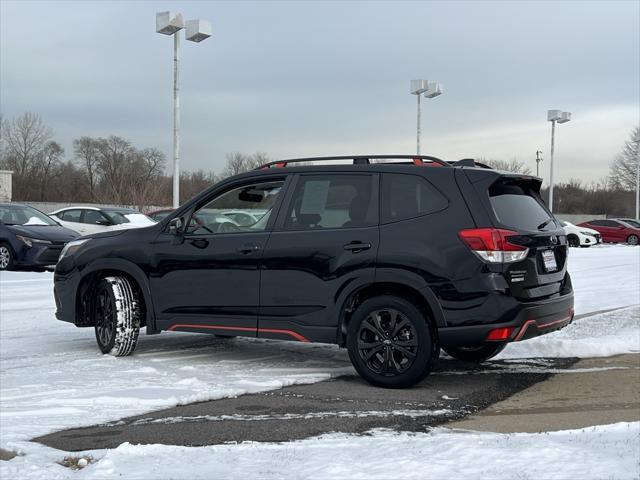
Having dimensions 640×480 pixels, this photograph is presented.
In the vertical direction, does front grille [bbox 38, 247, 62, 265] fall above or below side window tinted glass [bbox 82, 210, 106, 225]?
below

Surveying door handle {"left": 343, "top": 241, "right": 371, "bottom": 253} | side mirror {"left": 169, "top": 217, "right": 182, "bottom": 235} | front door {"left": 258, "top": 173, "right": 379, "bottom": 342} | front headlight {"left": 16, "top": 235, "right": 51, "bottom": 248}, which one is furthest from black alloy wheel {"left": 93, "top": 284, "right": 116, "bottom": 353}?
front headlight {"left": 16, "top": 235, "right": 51, "bottom": 248}

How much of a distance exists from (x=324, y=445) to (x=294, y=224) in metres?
2.59

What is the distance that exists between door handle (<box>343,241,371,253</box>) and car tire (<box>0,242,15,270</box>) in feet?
40.5

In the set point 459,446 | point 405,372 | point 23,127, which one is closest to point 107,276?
point 405,372

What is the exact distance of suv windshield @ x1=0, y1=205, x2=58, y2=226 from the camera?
17.3 metres

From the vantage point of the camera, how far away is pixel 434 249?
599 centimetres

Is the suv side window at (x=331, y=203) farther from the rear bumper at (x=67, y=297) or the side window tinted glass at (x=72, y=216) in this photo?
the side window tinted glass at (x=72, y=216)

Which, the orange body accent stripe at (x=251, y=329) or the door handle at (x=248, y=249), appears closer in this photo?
the orange body accent stripe at (x=251, y=329)

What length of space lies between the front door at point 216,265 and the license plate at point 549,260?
2.28 meters

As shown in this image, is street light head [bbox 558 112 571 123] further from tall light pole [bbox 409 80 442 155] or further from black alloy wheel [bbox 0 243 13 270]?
black alloy wheel [bbox 0 243 13 270]

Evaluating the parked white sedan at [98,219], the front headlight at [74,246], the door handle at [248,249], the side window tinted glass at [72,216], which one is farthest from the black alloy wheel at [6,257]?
the door handle at [248,249]

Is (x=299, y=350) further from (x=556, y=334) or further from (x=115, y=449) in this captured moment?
(x=115, y=449)

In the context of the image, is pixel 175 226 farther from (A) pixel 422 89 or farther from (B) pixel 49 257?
(A) pixel 422 89

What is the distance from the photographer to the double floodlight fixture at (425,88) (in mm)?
39875
